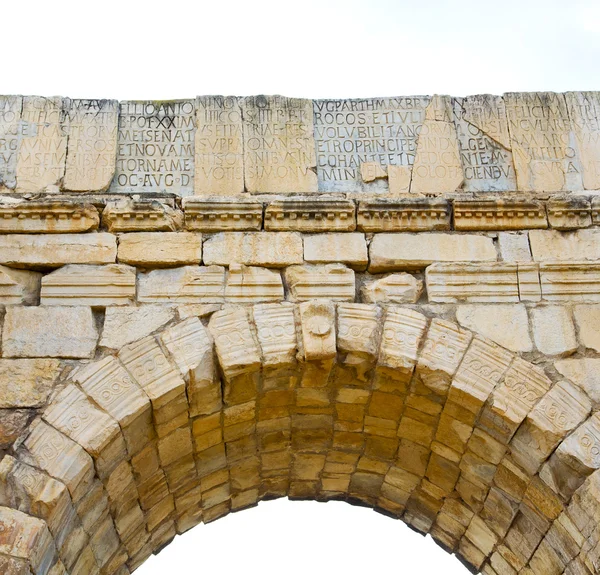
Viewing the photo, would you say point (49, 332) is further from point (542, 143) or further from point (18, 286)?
point (542, 143)

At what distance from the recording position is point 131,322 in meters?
5.82

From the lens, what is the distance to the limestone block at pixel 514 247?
20.2 feet

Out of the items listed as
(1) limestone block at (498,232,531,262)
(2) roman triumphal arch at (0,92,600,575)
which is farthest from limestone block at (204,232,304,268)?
(1) limestone block at (498,232,531,262)

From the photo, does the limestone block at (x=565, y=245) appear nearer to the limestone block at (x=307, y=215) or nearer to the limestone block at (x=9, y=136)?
the limestone block at (x=307, y=215)

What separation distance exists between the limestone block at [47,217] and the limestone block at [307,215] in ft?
3.64

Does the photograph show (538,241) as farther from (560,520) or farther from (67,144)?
(67,144)

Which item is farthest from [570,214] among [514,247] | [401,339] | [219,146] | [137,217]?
[137,217]

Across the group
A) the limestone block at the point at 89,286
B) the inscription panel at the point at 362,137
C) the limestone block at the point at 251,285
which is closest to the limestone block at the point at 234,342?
the limestone block at the point at 251,285

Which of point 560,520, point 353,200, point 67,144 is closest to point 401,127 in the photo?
point 353,200

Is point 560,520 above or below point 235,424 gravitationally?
below

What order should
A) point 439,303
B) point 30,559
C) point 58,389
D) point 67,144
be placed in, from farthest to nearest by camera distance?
point 67,144, point 439,303, point 58,389, point 30,559

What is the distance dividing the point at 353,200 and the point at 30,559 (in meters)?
2.87

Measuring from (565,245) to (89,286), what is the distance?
116 inches

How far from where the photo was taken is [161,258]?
6.05m
